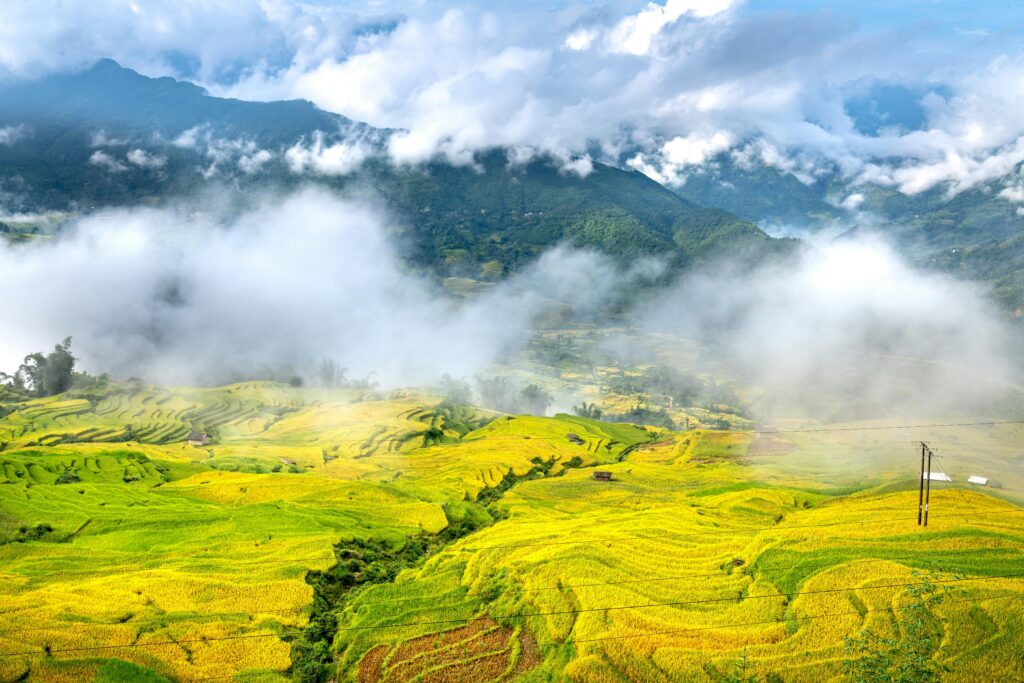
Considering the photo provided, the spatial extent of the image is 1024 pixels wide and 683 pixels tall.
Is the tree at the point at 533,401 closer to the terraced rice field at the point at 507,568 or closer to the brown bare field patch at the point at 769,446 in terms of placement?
the brown bare field patch at the point at 769,446

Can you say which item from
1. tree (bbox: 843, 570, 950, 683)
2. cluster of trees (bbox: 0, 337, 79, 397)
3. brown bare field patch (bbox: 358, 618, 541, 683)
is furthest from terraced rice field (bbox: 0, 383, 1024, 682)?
cluster of trees (bbox: 0, 337, 79, 397)

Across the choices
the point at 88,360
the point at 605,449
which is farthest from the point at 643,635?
the point at 88,360

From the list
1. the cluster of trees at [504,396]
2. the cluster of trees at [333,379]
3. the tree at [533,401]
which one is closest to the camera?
the cluster of trees at [504,396]

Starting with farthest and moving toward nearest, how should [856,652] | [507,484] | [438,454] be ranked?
1. [438,454]
2. [507,484]
3. [856,652]

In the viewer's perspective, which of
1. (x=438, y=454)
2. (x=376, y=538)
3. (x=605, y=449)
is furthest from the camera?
(x=605, y=449)

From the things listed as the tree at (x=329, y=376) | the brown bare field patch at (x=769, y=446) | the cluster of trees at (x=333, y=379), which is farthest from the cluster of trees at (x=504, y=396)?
the brown bare field patch at (x=769, y=446)

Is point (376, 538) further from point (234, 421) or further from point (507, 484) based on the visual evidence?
point (234, 421)

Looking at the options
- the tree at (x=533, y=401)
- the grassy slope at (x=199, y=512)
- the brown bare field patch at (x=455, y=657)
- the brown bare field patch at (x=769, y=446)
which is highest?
the tree at (x=533, y=401)
